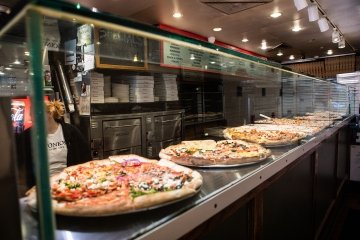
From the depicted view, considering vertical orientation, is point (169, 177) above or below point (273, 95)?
below

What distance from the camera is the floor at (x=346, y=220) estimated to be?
10.6 feet

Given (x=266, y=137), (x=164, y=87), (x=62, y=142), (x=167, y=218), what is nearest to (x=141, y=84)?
(x=164, y=87)

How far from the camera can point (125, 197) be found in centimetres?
96

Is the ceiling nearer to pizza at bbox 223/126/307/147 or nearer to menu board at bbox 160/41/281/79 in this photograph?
menu board at bbox 160/41/281/79

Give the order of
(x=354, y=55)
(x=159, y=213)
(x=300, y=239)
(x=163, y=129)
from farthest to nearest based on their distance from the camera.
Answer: (x=354, y=55)
(x=163, y=129)
(x=300, y=239)
(x=159, y=213)

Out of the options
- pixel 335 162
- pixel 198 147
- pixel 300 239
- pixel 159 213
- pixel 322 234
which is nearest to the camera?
pixel 159 213

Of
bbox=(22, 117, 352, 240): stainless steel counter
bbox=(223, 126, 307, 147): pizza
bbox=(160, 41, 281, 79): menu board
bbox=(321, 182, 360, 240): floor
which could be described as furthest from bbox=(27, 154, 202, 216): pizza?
bbox=(321, 182, 360, 240): floor

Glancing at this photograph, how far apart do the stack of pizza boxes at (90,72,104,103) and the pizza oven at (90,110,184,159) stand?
26 cm

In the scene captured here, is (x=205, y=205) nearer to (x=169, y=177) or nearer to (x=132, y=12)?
(x=169, y=177)

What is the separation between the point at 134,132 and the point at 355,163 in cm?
399

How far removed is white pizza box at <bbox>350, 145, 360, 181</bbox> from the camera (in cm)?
486

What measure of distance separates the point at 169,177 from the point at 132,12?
3.36 meters

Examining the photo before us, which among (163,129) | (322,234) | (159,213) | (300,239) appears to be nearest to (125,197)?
(159,213)

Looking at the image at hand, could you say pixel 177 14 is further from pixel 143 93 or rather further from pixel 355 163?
pixel 355 163
